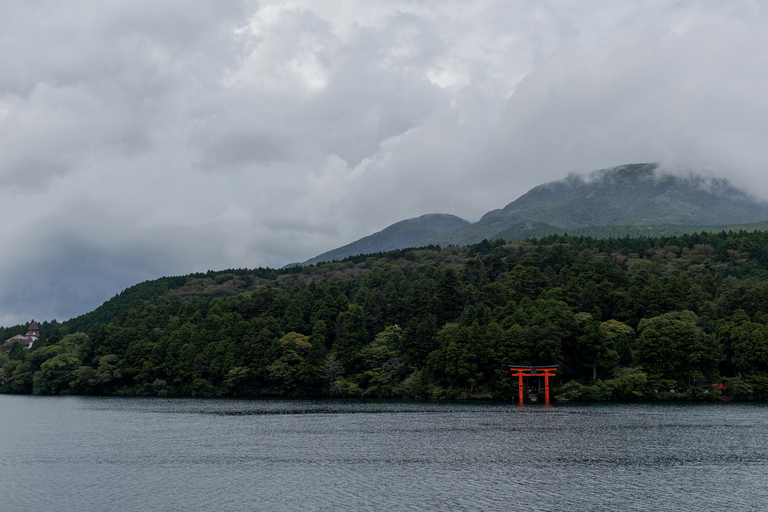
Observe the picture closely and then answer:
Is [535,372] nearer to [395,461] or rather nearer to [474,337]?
[474,337]

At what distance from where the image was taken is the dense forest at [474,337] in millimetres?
84500

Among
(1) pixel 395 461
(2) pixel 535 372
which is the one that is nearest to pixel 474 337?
(2) pixel 535 372

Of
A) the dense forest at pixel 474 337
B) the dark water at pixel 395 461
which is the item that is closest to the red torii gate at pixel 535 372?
the dense forest at pixel 474 337

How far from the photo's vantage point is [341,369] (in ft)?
336

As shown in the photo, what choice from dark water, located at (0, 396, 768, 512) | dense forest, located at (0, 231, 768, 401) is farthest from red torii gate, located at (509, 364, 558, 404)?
dark water, located at (0, 396, 768, 512)

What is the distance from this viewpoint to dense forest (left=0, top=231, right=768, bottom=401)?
3327 inches

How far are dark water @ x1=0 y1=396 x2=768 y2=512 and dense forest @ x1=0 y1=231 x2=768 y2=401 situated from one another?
48.1ft

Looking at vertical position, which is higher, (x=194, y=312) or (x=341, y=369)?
(x=194, y=312)

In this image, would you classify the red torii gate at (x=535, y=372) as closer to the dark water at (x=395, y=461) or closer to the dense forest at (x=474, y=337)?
the dense forest at (x=474, y=337)

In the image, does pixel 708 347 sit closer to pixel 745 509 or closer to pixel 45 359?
pixel 745 509

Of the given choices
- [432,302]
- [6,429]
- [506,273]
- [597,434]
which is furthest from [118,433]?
[506,273]

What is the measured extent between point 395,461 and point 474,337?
4935 centimetres

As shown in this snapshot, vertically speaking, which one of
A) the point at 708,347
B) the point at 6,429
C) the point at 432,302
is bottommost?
the point at 6,429

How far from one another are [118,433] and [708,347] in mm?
71117
